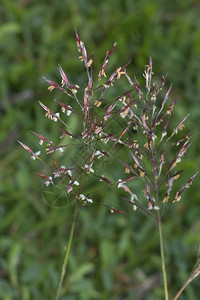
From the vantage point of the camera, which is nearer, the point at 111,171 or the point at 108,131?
the point at 108,131

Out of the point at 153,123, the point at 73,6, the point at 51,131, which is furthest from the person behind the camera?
the point at 73,6

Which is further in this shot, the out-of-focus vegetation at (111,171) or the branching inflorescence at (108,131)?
the out-of-focus vegetation at (111,171)

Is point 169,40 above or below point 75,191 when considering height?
above

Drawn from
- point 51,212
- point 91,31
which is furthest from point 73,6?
point 51,212

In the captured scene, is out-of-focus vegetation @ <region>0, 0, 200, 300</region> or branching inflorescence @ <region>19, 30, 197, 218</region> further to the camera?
out-of-focus vegetation @ <region>0, 0, 200, 300</region>

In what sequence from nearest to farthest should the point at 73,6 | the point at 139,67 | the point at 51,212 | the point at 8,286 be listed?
the point at 8,286
the point at 51,212
the point at 139,67
the point at 73,6

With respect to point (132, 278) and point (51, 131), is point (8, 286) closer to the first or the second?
point (132, 278)

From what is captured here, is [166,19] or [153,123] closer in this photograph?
[153,123]

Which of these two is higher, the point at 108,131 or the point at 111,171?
the point at 111,171
